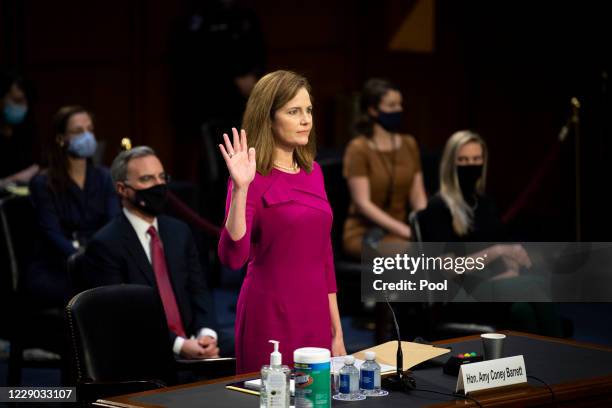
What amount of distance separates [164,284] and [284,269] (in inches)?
39.5

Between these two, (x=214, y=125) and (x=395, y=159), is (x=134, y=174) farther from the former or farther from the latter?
(x=214, y=125)

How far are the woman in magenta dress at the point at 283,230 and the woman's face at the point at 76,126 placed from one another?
87.5 inches

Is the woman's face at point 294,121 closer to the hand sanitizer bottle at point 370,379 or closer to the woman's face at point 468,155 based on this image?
the hand sanitizer bottle at point 370,379

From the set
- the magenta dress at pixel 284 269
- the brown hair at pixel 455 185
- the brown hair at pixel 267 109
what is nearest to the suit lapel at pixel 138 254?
the magenta dress at pixel 284 269

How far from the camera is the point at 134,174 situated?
14.5ft

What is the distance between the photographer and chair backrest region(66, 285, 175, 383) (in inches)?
138

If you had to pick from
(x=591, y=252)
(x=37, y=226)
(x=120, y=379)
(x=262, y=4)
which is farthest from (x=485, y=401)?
(x=262, y=4)

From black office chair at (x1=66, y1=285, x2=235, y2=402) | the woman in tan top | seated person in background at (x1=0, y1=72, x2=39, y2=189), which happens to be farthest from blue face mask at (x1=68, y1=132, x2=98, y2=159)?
black office chair at (x1=66, y1=285, x2=235, y2=402)

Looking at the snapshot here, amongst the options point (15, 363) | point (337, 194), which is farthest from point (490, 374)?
point (337, 194)

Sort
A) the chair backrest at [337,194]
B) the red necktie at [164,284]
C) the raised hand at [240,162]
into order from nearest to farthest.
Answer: the raised hand at [240,162], the red necktie at [164,284], the chair backrest at [337,194]

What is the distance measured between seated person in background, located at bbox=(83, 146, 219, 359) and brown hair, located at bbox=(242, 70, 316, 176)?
987 mm

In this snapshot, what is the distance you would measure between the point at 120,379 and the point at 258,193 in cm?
75

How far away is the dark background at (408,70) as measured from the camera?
8.36 metres

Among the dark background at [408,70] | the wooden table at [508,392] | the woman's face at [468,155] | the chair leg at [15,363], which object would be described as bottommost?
the chair leg at [15,363]
